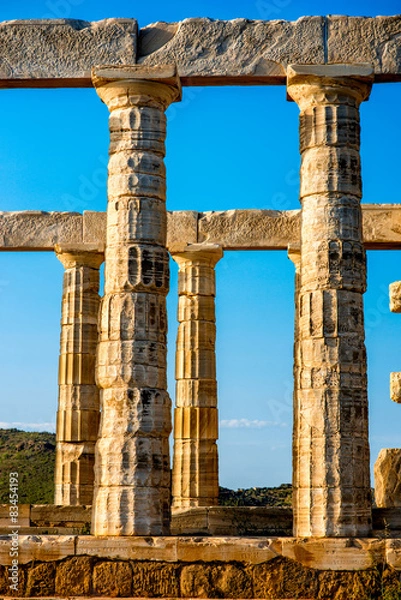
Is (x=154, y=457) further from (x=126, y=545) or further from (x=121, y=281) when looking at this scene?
(x=121, y=281)

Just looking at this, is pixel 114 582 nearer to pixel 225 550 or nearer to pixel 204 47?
pixel 225 550

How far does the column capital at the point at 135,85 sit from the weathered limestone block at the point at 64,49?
19 cm

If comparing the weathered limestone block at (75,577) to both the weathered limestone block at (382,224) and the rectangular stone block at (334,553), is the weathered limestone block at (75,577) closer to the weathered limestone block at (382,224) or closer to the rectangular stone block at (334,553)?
the rectangular stone block at (334,553)

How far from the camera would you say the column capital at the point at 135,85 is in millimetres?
18312

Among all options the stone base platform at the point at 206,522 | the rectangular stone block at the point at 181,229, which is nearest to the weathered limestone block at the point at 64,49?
the stone base platform at the point at 206,522

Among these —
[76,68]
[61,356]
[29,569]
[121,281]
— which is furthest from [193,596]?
[61,356]

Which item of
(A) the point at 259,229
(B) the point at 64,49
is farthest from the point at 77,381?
(B) the point at 64,49

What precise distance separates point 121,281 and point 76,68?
3405 millimetres

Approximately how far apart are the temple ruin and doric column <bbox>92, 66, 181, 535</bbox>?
0.8 inches

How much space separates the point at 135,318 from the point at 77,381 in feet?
33.2

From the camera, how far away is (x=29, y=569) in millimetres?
16781

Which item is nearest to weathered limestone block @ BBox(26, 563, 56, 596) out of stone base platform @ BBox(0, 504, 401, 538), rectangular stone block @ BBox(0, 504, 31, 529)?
stone base platform @ BBox(0, 504, 401, 538)

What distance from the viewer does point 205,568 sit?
16.6 m

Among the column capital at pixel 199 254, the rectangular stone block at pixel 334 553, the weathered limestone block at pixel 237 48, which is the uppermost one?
the weathered limestone block at pixel 237 48
